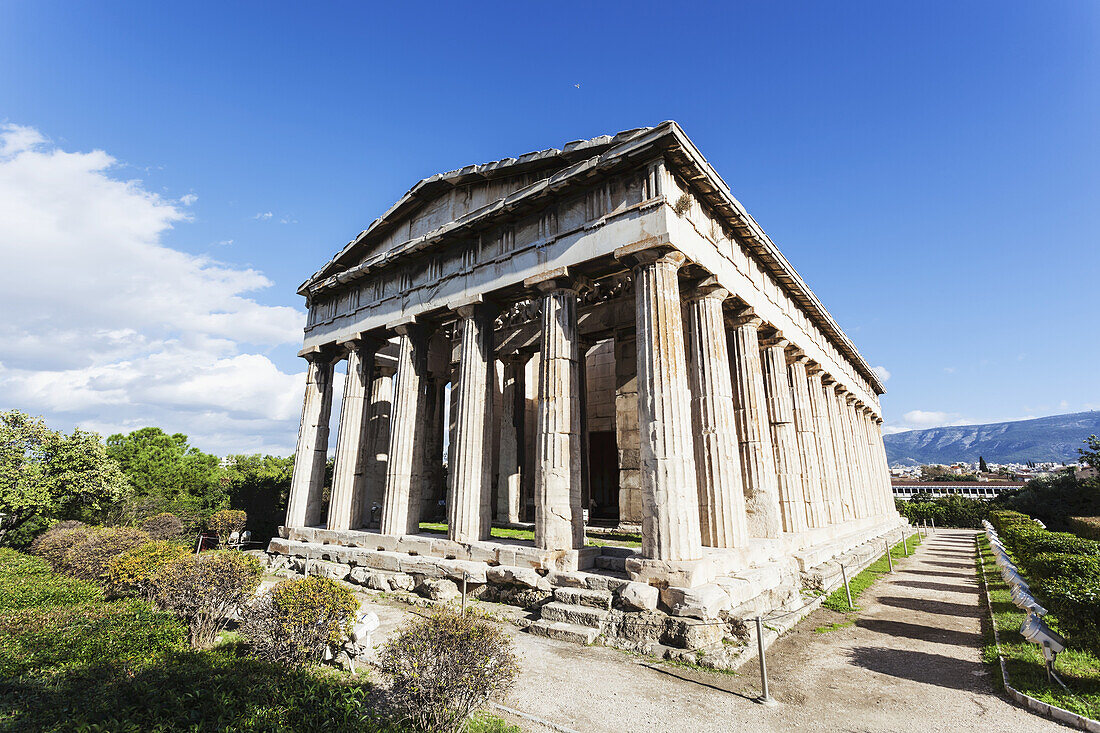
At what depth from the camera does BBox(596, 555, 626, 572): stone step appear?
37.2ft

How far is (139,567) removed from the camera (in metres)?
11.1

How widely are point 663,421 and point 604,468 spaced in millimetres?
14032

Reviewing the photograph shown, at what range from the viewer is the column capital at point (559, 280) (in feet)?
43.1

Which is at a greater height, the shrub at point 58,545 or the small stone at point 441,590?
the shrub at point 58,545

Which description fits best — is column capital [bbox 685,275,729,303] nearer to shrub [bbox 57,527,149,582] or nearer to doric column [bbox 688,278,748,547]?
doric column [bbox 688,278,748,547]

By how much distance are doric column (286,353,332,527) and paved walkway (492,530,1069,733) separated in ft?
42.4

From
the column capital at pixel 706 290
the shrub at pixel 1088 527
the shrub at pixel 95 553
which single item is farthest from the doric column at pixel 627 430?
the shrub at pixel 1088 527

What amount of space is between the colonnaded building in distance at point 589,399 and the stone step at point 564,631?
0.05 m

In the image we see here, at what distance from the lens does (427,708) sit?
5.57m

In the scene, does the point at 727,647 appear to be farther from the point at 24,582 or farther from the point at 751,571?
the point at 24,582

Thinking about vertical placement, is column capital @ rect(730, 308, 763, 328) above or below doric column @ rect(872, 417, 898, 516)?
above

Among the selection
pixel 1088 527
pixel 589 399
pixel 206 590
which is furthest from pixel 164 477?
pixel 1088 527

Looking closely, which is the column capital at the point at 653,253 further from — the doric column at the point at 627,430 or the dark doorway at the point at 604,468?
the dark doorway at the point at 604,468

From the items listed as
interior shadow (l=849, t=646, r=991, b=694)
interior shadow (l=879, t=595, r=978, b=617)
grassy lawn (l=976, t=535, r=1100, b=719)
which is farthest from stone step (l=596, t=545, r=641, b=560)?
interior shadow (l=879, t=595, r=978, b=617)
